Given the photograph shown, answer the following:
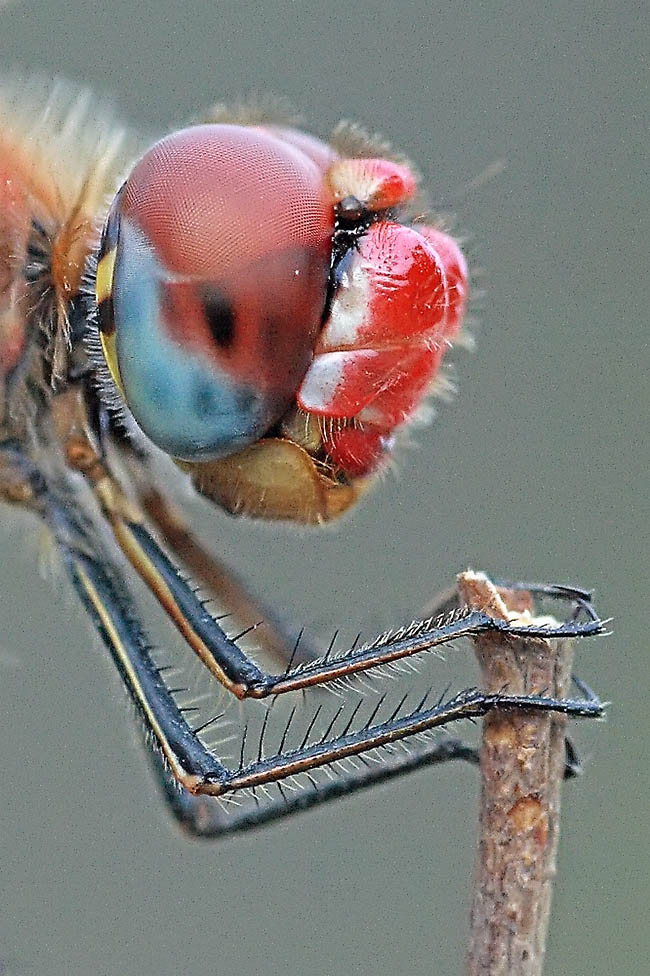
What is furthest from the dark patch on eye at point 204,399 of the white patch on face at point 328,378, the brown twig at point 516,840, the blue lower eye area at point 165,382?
the brown twig at point 516,840

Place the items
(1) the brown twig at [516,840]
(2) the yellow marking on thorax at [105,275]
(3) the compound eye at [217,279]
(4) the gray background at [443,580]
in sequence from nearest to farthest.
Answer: (1) the brown twig at [516,840] < (3) the compound eye at [217,279] < (2) the yellow marking on thorax at [105,275] < (4) the gray background at [443,580]

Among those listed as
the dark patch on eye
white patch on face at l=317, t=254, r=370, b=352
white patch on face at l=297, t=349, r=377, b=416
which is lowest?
the dark patch on eye

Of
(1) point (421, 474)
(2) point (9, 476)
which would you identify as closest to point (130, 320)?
(2) point (9, 476)

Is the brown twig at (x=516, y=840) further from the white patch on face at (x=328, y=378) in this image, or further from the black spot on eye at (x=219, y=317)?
the black spot on eye at (x=219, y=317)

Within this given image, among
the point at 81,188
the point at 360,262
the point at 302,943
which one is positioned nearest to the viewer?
the point at 360,262

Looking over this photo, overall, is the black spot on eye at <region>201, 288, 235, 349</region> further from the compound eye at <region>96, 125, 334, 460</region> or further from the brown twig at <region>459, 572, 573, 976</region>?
the brown twig at <region>459, 572, 573, 976</region>

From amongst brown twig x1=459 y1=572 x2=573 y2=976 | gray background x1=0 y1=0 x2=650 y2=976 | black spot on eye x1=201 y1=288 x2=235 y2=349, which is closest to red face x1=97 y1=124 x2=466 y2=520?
black spot on eye x1=201 y1=288 x2=235 y2=349

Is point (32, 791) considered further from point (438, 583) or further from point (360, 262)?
point (360, 262)

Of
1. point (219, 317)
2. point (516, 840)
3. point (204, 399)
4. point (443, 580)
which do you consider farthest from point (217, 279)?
point (443, 580)

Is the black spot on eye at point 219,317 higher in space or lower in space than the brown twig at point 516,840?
higher
